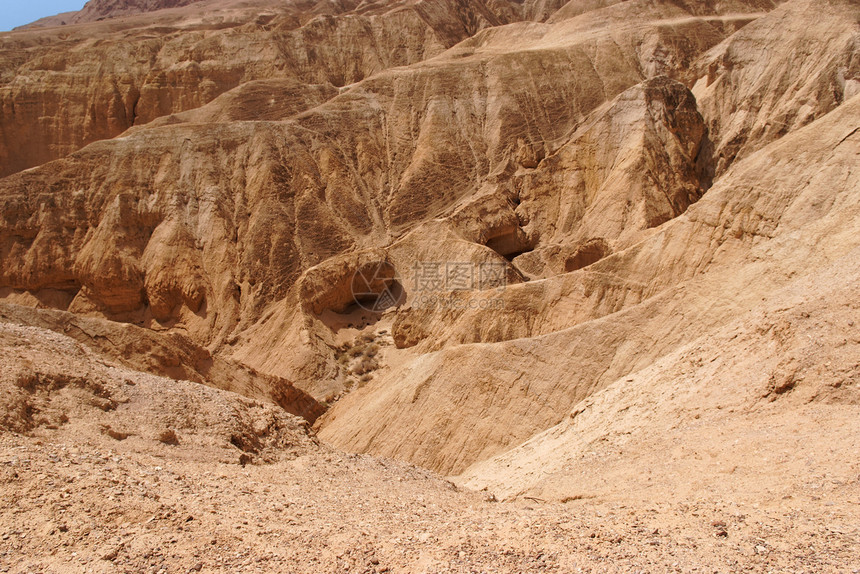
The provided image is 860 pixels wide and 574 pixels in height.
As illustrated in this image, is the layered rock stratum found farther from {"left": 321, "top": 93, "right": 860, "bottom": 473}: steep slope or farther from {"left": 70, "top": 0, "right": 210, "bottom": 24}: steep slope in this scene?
{"left": 70, "top": 0, "right": 210, "bottom": 24}: steep slope

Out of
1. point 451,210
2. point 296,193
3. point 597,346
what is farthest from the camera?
point 451,210

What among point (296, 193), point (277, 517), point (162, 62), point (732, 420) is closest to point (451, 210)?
point (296, 193)

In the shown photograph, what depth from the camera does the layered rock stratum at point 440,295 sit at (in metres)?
6.70

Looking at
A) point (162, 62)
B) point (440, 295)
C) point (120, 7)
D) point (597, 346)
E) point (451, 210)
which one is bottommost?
point (597, 346)

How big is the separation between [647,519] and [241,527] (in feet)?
13.2

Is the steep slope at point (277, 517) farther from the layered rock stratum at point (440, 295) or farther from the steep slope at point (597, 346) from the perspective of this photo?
the steep slope at point (597, 346)

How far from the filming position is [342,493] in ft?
28.3

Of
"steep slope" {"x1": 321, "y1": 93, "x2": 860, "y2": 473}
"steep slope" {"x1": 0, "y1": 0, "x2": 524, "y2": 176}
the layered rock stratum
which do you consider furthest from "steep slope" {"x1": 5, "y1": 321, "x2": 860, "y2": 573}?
"steep slope" {"x1": 0, "y1": 0, "x2": 524, "y2": 176}

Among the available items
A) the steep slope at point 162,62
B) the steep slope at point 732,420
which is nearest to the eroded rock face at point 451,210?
the steep slope at point 162,62

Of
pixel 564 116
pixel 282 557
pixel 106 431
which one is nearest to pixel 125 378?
pixel 106 431

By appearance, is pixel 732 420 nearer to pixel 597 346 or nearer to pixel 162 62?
pixel 597 346

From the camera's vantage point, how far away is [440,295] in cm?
2225

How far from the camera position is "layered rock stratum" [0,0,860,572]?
670cm

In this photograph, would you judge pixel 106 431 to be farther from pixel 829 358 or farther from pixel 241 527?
pixel 829 358
